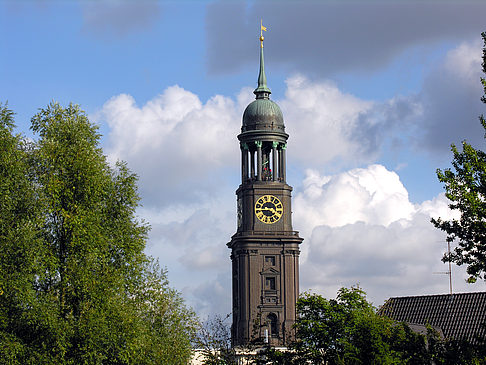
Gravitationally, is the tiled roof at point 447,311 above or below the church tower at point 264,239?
below

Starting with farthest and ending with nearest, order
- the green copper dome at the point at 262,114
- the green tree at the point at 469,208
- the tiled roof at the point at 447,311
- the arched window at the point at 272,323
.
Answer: the green copper dome at the point at 262,114 → the arched window at the point at 272,323 → the tiled roof at the point at 447,311 → the green tree at the point at 469,208

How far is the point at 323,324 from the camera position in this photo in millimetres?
87125

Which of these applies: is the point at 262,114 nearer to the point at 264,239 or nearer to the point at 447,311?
the point at 264,239

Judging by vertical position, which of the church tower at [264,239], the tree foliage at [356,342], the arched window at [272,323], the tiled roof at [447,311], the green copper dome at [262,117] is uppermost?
the green copper dome at [262,117]

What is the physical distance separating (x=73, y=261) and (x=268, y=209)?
302 ft

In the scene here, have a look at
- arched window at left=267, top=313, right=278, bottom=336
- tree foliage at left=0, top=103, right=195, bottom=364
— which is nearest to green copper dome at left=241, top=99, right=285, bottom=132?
arched window at left=267, top=313, right=278, bottom=336

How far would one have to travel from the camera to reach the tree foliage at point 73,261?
50906 millimetres

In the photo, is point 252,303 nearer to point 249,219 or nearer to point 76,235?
point 249,219

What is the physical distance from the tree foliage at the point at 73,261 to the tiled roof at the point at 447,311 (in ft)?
168

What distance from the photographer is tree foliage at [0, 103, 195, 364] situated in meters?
50.9

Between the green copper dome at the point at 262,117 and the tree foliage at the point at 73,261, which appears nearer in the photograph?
the tree foliage at the point at 73,261

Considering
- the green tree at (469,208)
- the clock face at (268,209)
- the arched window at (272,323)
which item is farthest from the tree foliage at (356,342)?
the clock face at (268,209)

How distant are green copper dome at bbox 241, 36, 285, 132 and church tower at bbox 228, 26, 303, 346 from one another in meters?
0.09

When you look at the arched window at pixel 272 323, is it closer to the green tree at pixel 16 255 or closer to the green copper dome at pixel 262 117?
the green copper dome at pixel 262 117
